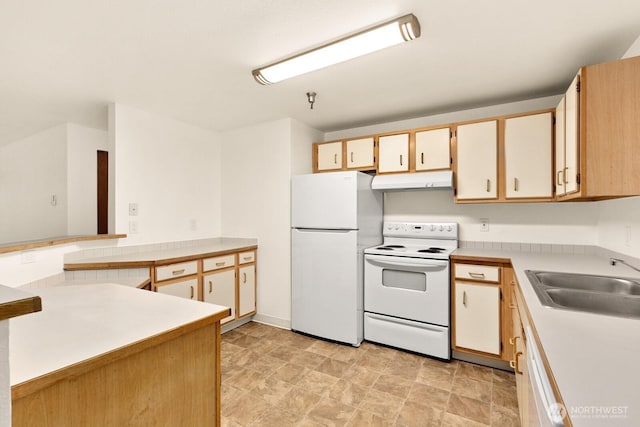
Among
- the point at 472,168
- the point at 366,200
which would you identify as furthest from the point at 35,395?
the point at 472,168

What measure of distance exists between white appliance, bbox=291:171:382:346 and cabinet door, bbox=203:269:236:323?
0.61 meters

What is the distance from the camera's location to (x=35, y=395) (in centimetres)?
71

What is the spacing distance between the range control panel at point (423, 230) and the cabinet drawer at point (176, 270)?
1959mm

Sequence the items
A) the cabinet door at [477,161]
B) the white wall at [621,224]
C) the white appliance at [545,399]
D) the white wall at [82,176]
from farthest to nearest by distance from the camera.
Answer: the white wall at [82,176], the cabinet door at [477,161], the white wall at [621,224], the white appliance at [545,399]

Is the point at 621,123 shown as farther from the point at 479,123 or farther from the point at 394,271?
the point at 394,271

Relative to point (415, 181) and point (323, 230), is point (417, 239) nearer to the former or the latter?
point (415, 181)

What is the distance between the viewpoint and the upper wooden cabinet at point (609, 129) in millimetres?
1489

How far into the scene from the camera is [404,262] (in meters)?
2.70

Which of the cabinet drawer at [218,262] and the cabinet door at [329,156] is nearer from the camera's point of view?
the cabinet drawer at [218,262]

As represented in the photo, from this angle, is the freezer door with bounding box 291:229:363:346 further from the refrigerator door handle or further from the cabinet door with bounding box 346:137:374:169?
the cabinet door with bounding box 346:137:374:169

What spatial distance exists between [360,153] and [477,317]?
1.85 meters

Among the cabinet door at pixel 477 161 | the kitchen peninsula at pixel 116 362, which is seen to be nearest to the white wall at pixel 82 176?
the kitchen peninsula at pixel 116 362

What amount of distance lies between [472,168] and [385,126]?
1.12 m

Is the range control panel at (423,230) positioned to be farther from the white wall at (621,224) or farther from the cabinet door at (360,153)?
the white wall at (621,224)
